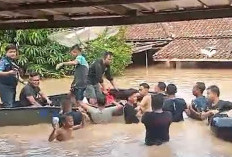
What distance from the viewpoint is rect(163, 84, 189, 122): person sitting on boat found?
31.4 feet

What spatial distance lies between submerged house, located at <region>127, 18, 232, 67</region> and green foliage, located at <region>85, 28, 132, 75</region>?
4.03ft

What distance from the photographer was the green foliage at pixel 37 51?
1931cm

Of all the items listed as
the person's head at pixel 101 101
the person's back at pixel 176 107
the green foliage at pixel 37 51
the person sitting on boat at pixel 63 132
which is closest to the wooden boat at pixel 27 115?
the person sitting on boat at pixel 63 132

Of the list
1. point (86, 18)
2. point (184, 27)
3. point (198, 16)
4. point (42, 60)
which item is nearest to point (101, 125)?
point (86, 18)

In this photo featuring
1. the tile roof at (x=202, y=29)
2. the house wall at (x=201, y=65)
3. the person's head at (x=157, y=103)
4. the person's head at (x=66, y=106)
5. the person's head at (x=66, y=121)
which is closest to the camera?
the person's head at (x=157, y=103)

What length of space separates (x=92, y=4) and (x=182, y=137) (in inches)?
207

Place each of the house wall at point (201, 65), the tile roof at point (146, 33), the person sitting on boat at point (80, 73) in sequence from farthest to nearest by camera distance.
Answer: the tile roof at point (146, 33) < the house wall at point (201, 65) < the person sitting on boat at point (80, 73)

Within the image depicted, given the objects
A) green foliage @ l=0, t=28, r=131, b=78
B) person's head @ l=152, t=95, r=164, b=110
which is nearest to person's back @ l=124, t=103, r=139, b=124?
person's head @ l=152, t=95, r=164, b=110

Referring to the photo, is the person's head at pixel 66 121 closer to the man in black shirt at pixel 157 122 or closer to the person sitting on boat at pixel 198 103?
the man in black shirt at pixel 157 122

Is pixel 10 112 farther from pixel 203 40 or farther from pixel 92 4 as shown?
pixel 203 40

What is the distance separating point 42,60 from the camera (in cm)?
1950

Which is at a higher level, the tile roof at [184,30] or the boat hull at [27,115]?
the tile roof at [184,30]

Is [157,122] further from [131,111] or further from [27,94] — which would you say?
[27,94]

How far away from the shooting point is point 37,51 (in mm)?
19391
